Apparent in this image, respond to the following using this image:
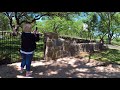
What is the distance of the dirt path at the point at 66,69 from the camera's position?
5930 millimetres

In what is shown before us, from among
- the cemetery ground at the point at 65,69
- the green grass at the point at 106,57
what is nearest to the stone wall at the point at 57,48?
the cemetery ground at the point at 65,69

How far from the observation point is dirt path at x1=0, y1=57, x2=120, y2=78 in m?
5.93

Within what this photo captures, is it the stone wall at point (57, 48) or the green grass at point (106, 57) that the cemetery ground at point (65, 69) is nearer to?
the stone wall at point (57, 48)

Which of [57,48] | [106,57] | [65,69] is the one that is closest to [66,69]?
[65,69]

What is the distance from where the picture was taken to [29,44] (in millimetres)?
5578

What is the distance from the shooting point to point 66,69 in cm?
661

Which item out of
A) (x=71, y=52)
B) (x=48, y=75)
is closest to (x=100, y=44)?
(x=71, y=52)

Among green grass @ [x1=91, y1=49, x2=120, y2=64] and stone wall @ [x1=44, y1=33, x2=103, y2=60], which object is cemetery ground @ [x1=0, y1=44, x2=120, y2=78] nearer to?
stone wall @ [x1=44, y1=33, x2=103, y2=60]

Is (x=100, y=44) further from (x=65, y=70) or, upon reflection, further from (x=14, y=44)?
(x=65, y=70)

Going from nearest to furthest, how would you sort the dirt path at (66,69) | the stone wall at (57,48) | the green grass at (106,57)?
the dirt path at (66,69) → the stone wall at (57,48) → the green grass at (106,57)

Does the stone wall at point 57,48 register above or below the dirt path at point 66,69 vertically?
above

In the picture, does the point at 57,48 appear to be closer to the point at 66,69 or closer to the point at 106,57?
the point at 66,69

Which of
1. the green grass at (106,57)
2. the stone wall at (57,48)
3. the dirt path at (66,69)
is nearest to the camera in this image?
the dirt path at (66,69)

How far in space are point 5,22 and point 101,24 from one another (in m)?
11.7
